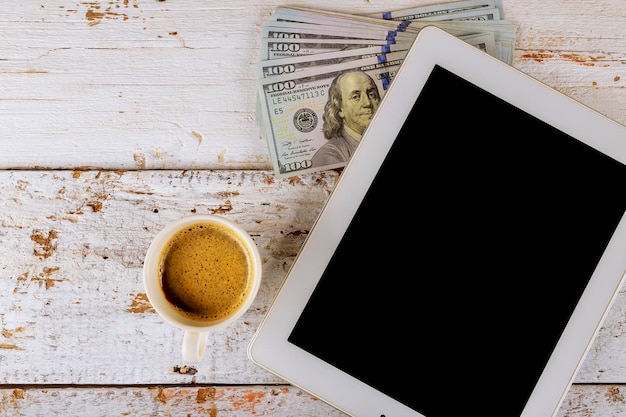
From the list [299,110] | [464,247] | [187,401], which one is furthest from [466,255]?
[187,401]

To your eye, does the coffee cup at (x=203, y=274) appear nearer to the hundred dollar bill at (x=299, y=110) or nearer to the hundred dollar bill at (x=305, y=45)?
the hundred dollar bill at (x=299, y=110)

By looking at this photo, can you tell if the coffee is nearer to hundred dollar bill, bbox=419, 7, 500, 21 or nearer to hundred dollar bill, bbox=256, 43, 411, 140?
hundred dollar bill, bbox=256, 43, 411, 140

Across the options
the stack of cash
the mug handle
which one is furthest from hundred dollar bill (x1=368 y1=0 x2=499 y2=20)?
the mug handle

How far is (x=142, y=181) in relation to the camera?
77cm

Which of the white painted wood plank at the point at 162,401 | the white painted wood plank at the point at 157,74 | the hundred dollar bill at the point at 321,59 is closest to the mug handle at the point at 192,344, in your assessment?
the white painted wood plank at the point at 162,401

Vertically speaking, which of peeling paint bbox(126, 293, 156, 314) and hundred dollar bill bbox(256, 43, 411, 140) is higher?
hundred dollar bill bbox(256, 43, 411, 140)

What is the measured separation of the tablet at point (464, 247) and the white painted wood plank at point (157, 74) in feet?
0.64

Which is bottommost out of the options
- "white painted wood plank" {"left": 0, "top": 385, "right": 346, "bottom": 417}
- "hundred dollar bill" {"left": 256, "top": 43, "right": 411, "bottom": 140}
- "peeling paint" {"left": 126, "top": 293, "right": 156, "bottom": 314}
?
"white painted wood plank" {"left": 0, "top": 385, "right": 346, "bottom": 417}

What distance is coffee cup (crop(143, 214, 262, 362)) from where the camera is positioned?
26.9 inches

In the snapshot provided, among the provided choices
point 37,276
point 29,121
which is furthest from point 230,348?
point 29,121

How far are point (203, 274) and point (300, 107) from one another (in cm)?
28

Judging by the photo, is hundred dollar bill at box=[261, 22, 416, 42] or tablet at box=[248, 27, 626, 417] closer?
tablet at box=[248, 27, 626, 417]

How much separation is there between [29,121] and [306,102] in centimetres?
42

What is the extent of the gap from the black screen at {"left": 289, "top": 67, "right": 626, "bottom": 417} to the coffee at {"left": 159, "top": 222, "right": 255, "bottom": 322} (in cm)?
12
